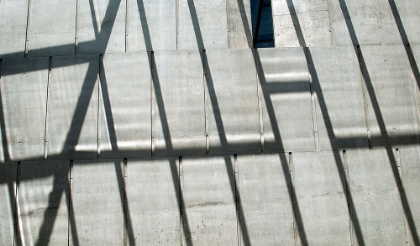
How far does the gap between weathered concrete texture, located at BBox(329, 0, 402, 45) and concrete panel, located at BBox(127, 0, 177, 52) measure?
13.7ft

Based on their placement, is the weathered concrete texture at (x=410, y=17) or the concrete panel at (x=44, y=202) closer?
the concrete panel at (x=44, y=202)

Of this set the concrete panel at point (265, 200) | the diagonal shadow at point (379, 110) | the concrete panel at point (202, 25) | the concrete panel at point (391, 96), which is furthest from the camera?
the concrete panel at point (202, 25)

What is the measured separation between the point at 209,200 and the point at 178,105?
7.92ft

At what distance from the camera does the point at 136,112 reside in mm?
9070

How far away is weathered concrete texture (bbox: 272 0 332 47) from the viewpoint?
950cm

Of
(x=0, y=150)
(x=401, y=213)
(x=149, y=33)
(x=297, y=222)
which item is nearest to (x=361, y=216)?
(x=401, y=213)

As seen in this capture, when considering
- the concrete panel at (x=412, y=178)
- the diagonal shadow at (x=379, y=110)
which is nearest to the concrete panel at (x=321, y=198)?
the diagonal shadow at (x=379, y=110)

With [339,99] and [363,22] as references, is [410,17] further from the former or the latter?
[339,99]

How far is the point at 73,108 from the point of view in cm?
912

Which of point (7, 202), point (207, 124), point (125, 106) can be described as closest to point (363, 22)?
point (207, 124)

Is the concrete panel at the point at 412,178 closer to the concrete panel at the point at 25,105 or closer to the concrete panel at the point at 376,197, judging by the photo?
the concrete panel at the point at 376,197

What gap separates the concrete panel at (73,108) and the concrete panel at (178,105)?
1555mm

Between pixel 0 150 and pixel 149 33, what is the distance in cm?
465

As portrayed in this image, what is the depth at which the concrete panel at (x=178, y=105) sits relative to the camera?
8.94 meters
